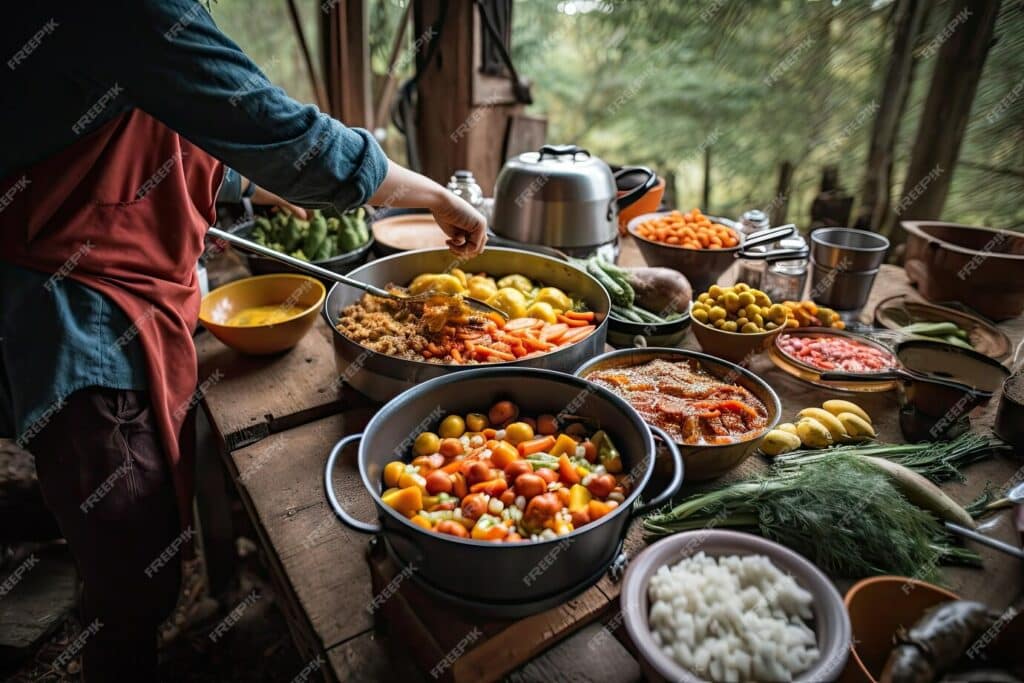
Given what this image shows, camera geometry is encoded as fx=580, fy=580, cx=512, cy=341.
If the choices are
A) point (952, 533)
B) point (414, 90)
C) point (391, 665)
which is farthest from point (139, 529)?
point (414, 90)

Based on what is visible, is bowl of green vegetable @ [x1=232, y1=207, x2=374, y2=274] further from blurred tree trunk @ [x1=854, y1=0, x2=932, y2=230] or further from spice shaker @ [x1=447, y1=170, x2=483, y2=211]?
blurred tree trunk @ [x1=854, y1=0, x2=932, y2=230]

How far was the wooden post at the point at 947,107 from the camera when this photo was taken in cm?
294

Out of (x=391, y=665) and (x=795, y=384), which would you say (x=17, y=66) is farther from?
(x=795, y=384)

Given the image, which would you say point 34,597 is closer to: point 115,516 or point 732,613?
point 115,516

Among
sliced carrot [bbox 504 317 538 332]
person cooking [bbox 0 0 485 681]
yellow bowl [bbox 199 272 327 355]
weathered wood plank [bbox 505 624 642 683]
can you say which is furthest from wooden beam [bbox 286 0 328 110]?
weathered wood plank [bbox 505 624 642 683]

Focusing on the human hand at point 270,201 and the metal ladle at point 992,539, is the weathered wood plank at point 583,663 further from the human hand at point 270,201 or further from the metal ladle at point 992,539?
the human hand at point 270,201

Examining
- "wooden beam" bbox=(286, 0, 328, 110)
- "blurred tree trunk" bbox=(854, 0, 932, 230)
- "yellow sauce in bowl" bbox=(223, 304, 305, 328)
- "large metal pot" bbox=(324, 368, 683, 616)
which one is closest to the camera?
"large metal pot" bbox=(324, 368, 683, 616)

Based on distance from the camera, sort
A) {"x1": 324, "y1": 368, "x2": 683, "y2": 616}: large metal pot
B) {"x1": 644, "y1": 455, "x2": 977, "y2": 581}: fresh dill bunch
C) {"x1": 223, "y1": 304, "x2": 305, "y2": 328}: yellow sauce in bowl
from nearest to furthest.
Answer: {"x1": 324, "y1": 368, "x2": 683, "y2": 616}: large metal pot → {"x1": 644, "y1": 455, "x2": 977, "y2": 581}: fresh dill bunch → {"x1": 223, "y1": 304, "x2": 305, "y2": 328}: yellow sauce in bowl

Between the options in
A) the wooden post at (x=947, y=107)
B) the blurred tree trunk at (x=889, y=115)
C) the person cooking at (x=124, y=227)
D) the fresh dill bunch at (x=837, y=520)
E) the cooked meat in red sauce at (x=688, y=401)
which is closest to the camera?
the person cooking at (x=124, y=227)

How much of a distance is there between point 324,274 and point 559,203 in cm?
100

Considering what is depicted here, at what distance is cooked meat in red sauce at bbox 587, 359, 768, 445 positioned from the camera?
149 cm

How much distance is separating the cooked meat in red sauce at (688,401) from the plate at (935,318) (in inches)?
45.3

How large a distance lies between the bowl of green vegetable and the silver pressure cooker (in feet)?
2.04

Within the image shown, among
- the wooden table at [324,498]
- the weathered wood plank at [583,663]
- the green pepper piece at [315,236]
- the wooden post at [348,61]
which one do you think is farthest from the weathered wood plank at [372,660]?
the wooden post at [348,61]
